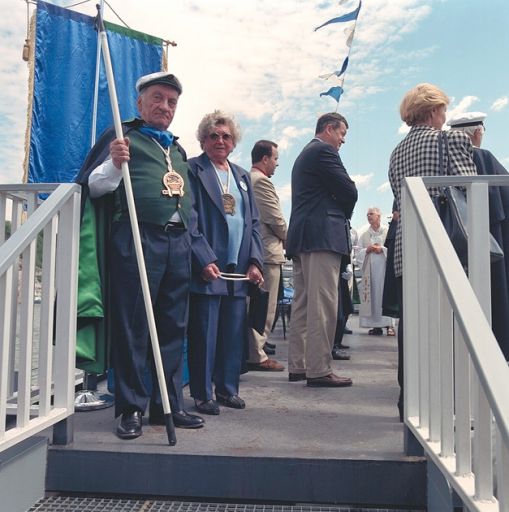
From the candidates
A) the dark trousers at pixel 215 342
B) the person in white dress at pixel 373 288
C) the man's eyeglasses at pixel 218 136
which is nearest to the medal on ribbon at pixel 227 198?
the man's eyeglasses at pixel 218 136

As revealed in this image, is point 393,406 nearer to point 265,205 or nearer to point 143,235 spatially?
point 143,235

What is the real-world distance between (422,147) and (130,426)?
1760 mm

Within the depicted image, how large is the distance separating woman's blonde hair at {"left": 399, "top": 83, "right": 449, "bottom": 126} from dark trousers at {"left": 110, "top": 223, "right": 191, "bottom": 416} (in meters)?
1.25

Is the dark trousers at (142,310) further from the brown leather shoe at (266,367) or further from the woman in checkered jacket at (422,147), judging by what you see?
the brown leather shoe at (266,367)

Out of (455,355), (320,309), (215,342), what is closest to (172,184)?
(215,342)

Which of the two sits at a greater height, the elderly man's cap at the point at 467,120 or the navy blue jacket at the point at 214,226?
the elderly man's cap at the point at 467,120

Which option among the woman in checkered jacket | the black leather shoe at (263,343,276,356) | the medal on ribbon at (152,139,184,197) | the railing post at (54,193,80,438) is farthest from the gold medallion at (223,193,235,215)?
the black leather shoe at (263,343,276,356)

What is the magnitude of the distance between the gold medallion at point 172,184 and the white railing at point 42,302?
38 centimetres

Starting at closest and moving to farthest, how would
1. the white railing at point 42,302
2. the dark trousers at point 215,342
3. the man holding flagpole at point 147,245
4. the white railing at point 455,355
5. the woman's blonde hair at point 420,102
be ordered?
the white railing at point 455,355 → the white railing at point 42,302 → the man holding flagpole at point 147,245 → the woman's blonde hair at point 420,102 → the dark trousers at point 215,342

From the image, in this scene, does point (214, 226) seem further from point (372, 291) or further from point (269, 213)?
point (372, 291)

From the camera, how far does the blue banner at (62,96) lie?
4234 mm

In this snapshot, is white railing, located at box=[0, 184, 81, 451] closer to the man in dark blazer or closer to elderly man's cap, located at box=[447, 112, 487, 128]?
the man in dark blazer

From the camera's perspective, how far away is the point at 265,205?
4254 millimetres

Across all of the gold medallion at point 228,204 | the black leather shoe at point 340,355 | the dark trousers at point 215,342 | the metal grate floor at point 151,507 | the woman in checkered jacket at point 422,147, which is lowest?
the metal grate floor at point 151,507
